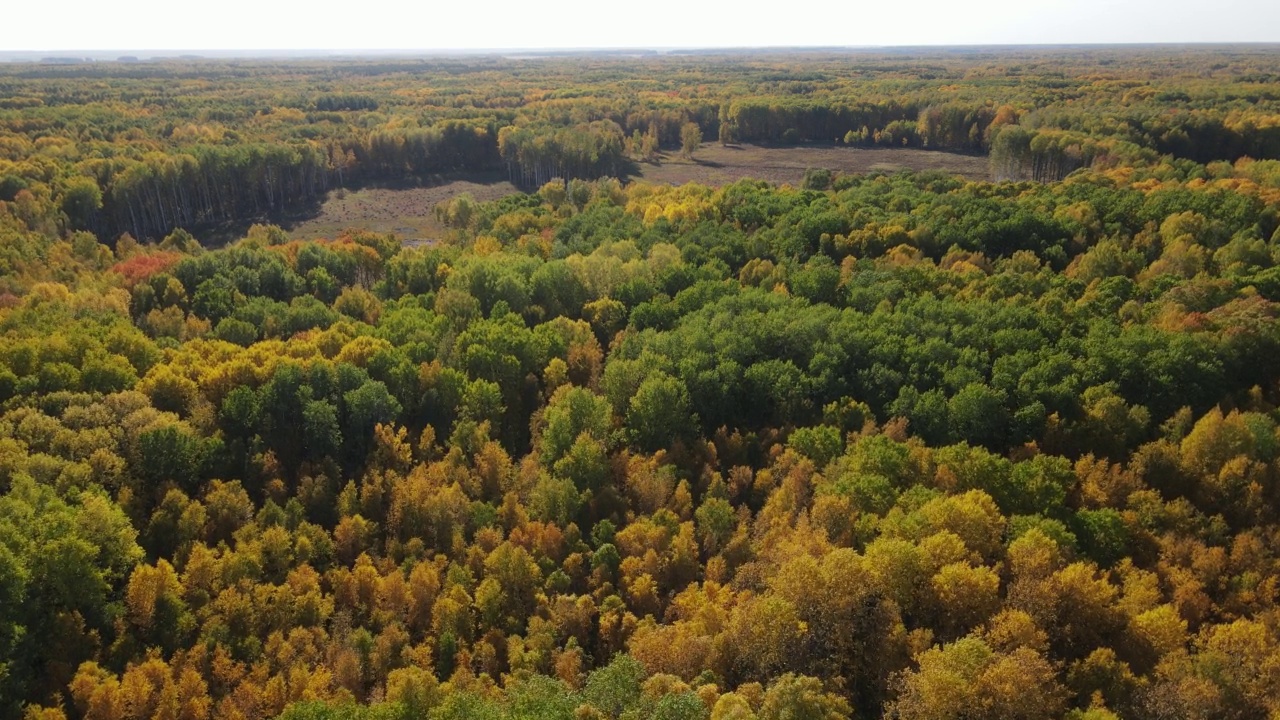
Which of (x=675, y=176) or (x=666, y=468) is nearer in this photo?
(x=666, y=468)

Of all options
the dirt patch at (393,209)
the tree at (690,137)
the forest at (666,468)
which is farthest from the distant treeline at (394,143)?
the forest at (666,468)

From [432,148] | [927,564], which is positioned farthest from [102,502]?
[432,148]

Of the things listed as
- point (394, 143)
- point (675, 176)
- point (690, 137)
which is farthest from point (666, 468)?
point (690, 137)

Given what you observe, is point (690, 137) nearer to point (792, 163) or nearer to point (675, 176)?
point (675, 176)

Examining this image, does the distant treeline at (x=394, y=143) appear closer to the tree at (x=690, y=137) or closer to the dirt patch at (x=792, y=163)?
the dirt patch at (x=792, y=163)

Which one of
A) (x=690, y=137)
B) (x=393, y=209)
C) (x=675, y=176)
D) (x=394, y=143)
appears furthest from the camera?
(x=690, y=137)

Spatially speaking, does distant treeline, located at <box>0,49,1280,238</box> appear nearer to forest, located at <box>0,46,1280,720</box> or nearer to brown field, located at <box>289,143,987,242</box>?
brown field, located at <box>289,143,987,242</box>

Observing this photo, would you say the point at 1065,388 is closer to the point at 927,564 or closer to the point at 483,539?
the point at 927,564
